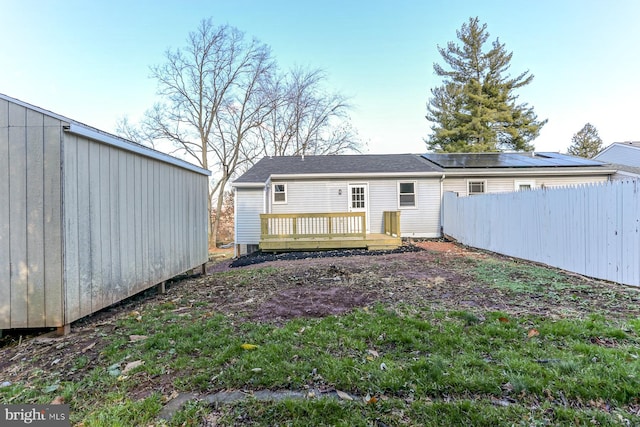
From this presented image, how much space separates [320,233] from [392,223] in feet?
9.10

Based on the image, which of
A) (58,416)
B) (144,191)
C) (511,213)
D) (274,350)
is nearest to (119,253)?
(144,191)

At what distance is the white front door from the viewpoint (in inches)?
497

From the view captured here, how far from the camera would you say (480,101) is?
22422 mm

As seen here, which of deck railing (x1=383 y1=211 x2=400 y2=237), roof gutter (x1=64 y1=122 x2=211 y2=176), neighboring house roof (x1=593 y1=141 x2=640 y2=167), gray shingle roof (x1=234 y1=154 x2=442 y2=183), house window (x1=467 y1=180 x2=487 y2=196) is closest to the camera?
roof gutter (x1=64 y1=122 x2=211 y2=176)

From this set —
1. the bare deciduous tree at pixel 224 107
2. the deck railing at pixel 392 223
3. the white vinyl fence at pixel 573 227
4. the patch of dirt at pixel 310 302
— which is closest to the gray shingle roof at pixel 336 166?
the deck railing at pixel 392 223

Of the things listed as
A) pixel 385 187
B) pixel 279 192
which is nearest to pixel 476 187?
pixel 385 187

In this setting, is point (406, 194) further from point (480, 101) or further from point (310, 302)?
point (480, 101)

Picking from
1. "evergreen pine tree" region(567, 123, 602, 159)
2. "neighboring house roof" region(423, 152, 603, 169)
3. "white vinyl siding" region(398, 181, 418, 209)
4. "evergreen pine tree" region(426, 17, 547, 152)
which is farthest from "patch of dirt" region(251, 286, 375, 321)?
"evergreen pine tree" region(567, 123, 602, 159)

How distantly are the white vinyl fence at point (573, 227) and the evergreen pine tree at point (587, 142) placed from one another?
35228 mm

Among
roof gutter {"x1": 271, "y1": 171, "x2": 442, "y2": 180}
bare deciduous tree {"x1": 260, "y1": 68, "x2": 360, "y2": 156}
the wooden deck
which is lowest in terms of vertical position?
the wooden deck

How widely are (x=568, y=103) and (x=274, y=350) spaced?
22.3 meters

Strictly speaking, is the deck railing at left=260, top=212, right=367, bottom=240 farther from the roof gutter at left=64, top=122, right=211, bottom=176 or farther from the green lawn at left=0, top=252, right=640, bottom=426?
the green lawn at left=0, top=252, right=640, bottom=426

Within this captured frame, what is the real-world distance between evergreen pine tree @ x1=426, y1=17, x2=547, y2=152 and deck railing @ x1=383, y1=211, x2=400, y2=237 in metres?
13.9

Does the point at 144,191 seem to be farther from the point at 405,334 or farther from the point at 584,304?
the point at 584,304
